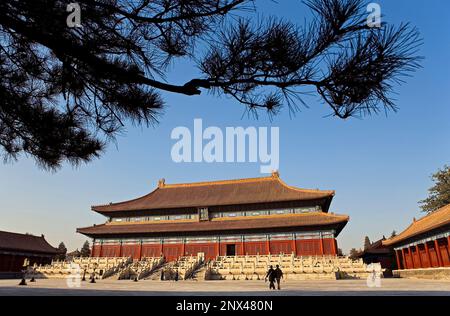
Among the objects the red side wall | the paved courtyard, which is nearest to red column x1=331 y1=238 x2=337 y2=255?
the red side wall

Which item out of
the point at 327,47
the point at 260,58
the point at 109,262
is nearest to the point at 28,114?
the point at 260,58

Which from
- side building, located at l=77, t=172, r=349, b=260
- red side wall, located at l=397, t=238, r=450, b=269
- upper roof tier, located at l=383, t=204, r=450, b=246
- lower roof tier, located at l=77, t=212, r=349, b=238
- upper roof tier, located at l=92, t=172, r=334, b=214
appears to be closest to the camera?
upper roof tier, located at l=383, t=204, r=450, b=246

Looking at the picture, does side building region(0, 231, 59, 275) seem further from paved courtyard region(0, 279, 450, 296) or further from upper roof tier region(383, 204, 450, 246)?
upper roof tier region(383, 204, 450, 246)

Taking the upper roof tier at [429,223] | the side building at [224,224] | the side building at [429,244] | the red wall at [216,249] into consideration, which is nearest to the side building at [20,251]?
the side building at [224,224]

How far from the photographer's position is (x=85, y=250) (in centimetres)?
5703

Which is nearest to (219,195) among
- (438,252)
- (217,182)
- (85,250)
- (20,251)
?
(217,182)

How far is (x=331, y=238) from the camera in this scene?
24.5 m

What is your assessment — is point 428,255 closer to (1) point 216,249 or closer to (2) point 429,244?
(2) point 429,244

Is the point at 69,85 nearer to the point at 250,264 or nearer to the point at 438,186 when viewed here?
the point at 250,264

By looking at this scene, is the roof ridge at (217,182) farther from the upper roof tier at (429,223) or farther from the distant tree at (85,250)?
the distant tree at (85,250)

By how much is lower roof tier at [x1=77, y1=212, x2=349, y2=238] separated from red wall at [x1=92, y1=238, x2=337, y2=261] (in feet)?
4.14

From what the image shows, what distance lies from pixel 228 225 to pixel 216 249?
2223 millimetres

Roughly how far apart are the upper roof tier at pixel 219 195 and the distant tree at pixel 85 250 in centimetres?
2466

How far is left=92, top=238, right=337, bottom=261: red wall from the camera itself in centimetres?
2452
